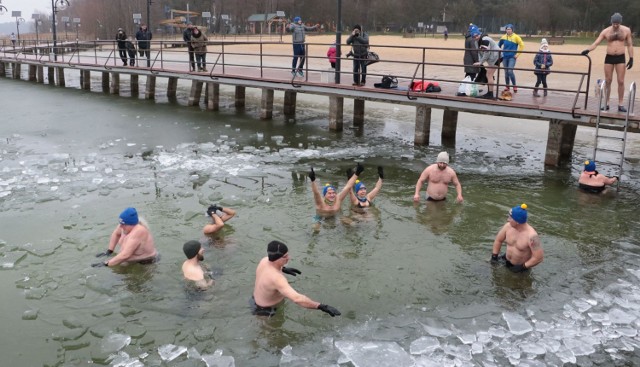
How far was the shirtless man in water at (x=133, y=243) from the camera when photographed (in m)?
7.75

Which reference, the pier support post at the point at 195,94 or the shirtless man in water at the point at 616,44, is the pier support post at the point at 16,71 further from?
the shirtless man in water at the point at 616,44

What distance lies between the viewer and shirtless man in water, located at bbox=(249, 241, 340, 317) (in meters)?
6.18

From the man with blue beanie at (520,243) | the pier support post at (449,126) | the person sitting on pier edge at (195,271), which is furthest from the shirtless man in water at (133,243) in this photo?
the pier support post at (449,126)

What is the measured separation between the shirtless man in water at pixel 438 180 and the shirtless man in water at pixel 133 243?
15.8ft

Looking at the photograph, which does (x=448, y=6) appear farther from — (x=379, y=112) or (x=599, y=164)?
(x=599, y=164)

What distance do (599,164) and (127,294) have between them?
1121 centimetres

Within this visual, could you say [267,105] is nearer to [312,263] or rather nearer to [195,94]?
[195,94]

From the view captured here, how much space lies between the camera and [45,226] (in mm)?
9523

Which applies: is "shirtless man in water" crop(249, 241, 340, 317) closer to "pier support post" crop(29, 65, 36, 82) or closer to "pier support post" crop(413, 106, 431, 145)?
"pier support post" crop(413, 106, 431, 145)

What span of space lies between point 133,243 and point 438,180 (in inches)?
215

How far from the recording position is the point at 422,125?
15.4 meters

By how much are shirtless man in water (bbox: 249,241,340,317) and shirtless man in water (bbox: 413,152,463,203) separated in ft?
14.3

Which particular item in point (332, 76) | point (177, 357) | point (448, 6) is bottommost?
point (177, 357)

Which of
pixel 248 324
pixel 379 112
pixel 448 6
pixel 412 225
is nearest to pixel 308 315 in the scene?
pixel 248 324
